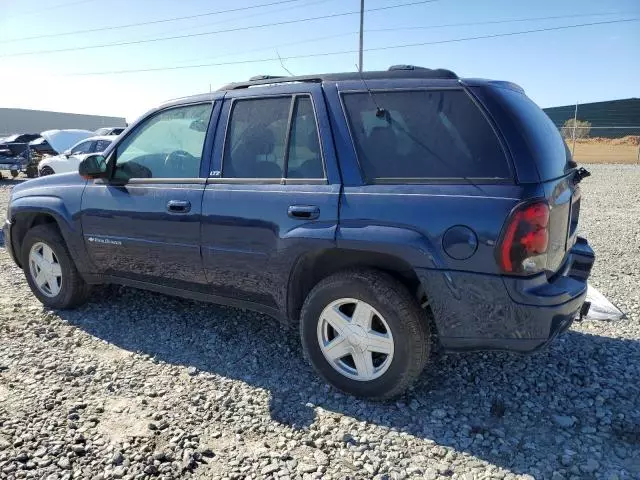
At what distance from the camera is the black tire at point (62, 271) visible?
4262 mm

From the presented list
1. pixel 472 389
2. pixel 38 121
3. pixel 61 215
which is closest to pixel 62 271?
pixel 61 215

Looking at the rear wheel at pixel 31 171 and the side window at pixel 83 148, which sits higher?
the side window at pixel 83 148

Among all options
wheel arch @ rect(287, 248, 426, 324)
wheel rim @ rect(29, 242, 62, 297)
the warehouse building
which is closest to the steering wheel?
wheel arch @ rect(287, 248, 426, 324)

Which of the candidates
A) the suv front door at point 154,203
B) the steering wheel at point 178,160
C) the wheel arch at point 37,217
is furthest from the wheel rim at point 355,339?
the wheel arch at point 37,217

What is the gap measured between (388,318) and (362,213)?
2.02 feet

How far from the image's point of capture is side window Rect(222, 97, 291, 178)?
3215mm

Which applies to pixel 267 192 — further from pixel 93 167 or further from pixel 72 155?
pixel 72 155

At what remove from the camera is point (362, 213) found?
2.77 m

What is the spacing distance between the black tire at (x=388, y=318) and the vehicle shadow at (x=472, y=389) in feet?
0.44

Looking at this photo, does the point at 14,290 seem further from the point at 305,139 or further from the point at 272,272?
the point at 305,139

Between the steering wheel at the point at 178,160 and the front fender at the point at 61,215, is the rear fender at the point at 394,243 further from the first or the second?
the front fender at the point at 61,215

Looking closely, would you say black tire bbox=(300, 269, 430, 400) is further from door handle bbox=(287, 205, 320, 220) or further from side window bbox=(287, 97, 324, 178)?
side window bbox=(287, 97, 324, 178)

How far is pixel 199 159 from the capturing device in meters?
3.51

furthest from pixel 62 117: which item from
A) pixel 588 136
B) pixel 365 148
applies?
pixel 365 148
